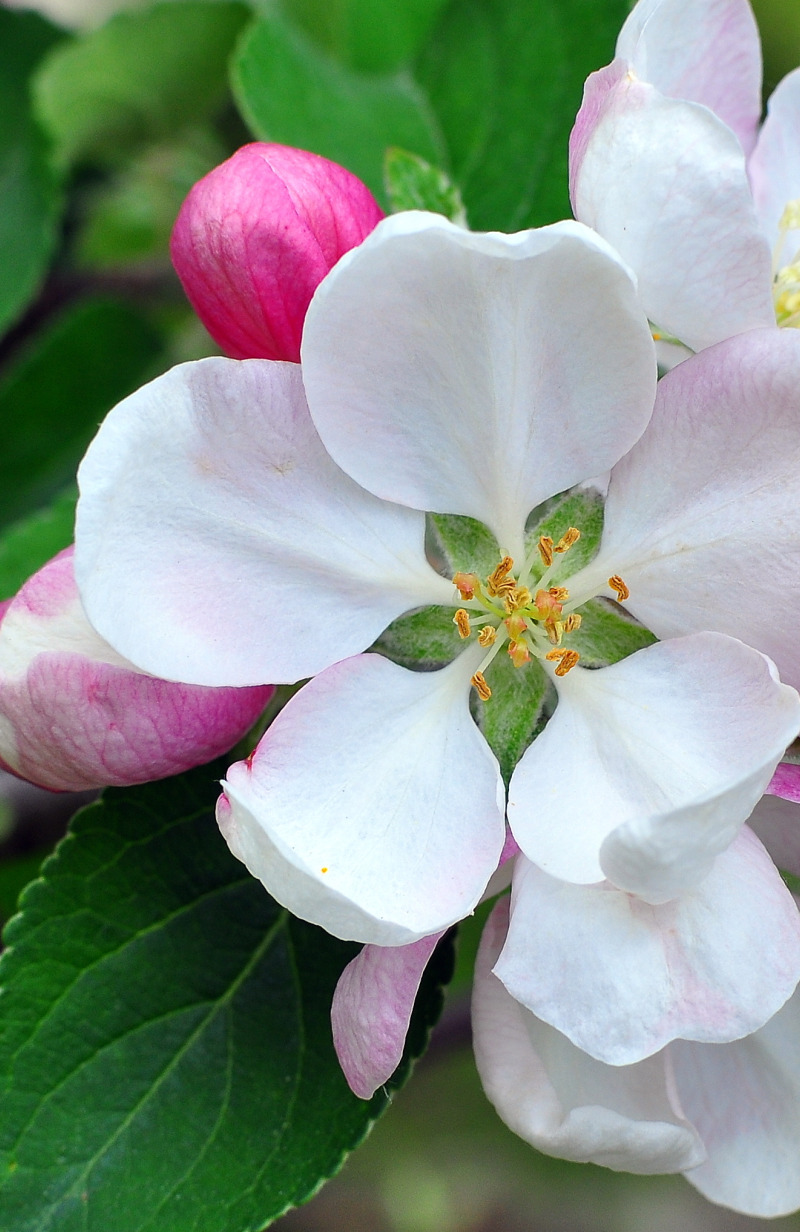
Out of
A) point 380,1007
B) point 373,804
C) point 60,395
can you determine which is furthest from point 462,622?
point 60,395

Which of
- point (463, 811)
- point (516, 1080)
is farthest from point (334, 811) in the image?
point (516, 1080)

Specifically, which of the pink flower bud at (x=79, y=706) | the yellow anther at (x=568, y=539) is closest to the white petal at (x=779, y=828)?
the yellow anther at (x=568, y=539)

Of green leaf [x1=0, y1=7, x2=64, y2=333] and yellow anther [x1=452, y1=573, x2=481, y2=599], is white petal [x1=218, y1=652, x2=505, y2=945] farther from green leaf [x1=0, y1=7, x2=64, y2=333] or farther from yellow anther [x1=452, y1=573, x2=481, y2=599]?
green leaf [x1=0, y1=7, x2=64, y2=333]

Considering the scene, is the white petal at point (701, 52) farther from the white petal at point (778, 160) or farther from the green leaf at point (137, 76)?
the green leaf at point (137, 76)

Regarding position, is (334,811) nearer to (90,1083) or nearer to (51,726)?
(51,726)

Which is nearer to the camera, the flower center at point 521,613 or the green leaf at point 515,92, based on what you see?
the flower center at point 521,613

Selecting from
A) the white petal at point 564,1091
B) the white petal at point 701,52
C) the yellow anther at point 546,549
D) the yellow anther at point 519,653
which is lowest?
the white petal at point 564,1091
